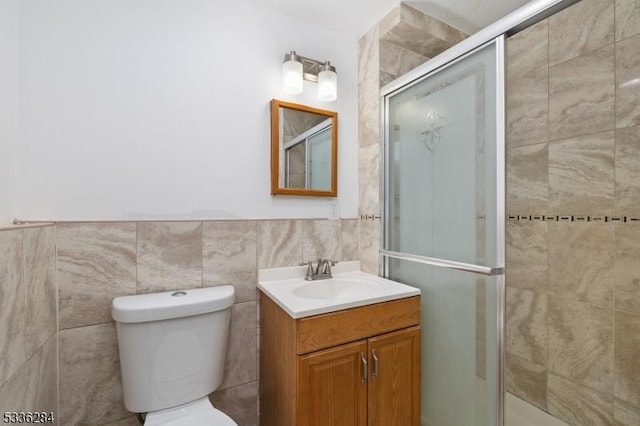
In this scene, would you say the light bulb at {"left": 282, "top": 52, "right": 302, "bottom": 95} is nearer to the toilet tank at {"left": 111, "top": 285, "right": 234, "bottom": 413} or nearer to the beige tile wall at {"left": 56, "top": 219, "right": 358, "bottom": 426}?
the beige tile wall at {"left": 56, "top": 219, "right": 358, "bottom": 426}

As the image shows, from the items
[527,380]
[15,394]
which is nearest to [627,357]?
[527,380]

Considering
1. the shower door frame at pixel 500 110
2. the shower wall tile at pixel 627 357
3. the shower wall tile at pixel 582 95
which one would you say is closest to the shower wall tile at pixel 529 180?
the shower wall tile at pixel 582 95

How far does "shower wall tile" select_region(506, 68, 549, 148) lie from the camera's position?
152 cm

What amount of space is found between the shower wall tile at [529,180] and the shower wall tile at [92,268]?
2.02 metres

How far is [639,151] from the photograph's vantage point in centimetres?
119

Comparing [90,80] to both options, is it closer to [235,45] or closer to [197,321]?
[235,45]

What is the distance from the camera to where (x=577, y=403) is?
1.40 m

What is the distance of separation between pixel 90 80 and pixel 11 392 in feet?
3.60

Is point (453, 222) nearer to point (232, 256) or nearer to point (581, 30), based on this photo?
point (232, 256)

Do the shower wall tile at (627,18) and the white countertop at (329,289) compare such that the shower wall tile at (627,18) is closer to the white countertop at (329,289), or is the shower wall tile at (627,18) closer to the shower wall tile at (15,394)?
the white countertop at (329,289)

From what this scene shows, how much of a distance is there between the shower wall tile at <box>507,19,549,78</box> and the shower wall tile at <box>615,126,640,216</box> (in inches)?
22.0

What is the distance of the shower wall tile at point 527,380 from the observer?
1.53 meters

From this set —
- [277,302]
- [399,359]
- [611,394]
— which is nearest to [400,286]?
Result: [399,359]

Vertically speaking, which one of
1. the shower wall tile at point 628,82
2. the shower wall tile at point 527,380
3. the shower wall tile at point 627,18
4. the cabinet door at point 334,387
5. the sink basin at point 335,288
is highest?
the shower wall tile at point 627,18
